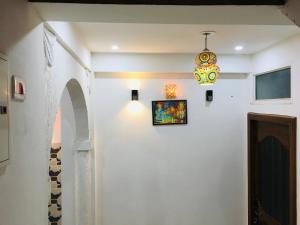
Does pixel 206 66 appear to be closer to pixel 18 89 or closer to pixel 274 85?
pixel 274 85

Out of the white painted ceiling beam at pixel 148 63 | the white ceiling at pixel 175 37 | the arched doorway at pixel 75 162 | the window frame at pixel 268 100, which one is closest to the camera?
the white ceiling at pixel 175 37

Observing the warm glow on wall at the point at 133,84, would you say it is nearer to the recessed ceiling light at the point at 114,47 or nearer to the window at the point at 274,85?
the recessed ceiling light at the point at 114,47

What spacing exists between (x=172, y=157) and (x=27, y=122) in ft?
9.00

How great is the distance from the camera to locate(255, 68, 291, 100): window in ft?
9.22

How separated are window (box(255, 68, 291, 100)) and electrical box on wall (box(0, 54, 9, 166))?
103 inches

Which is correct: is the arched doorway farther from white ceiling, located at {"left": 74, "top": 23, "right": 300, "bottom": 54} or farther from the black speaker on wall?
the black speaker on wall

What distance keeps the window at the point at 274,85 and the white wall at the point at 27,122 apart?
2290mm

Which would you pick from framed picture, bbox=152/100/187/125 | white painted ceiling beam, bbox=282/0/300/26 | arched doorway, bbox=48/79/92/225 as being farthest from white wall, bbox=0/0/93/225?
framed picture, bbox=152/100/187/125

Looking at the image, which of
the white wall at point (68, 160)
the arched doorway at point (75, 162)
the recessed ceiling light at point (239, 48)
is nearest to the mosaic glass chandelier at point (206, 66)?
the recessed ceiling light at point (239, 48)

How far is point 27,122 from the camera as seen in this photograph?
122 centimetres

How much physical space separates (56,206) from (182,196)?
1882 millimetres

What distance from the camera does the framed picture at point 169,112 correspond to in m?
3.68

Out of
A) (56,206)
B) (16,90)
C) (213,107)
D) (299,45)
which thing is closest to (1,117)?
(16,90)

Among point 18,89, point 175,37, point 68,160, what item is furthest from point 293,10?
point 68,160
